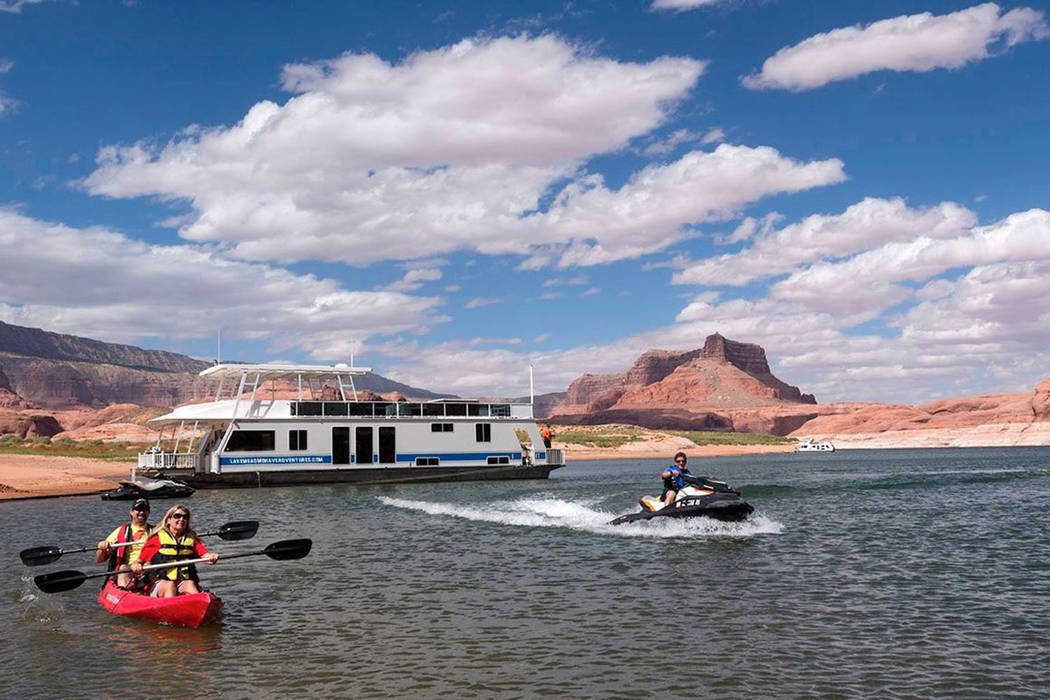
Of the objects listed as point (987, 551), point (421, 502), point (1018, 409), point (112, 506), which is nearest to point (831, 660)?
point (987, 551)

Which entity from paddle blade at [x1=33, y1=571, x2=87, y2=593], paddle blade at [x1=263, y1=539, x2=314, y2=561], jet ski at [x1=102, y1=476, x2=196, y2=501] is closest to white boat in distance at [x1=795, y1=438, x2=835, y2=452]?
jet ski at [x1=102, y1=476, x2=196, y2=501]

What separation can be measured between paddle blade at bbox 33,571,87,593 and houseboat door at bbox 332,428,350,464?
3860 cm

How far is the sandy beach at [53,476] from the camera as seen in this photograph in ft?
153

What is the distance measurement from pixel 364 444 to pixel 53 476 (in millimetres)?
23082

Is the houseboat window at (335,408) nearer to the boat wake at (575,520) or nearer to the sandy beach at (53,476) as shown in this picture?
the boat wake at (575,520)

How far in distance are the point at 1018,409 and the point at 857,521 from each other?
185m

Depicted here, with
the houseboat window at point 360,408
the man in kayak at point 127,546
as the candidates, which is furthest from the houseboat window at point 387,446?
the man in kayak at point 127,546

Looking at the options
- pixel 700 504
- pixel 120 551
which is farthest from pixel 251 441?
pixel 120 551

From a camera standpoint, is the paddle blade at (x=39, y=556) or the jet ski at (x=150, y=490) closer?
the paddle blade at (x=39, y=556)

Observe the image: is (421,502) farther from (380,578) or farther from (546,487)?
(380,578)

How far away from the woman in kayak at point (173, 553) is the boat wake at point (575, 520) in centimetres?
1423

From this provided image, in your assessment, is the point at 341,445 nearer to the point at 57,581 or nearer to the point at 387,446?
the point at 387,446

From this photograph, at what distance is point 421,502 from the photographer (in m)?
41.4

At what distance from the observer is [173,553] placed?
15711mm
